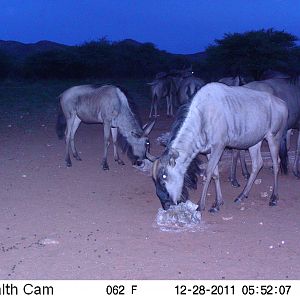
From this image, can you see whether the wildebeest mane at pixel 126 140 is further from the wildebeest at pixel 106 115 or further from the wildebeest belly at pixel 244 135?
the wildebeest belly at pixel 244 135

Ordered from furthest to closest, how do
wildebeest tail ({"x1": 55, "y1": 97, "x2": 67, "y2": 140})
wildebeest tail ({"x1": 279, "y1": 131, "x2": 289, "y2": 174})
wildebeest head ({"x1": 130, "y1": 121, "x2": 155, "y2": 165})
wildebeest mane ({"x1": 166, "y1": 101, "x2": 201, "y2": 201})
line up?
1. wildebeest tail ({"x1": 55, "y1": 97, "x2": 67, "y2": 140})
2. wildebeest head ({"x1": 130, "y1": 121, "x2": 155, "y2": 165})
3. wildebeest tail ({"x1": 279, "y1": 131, "x2": 289, "y2": 174})
4. wildebeest mane ({"x1": 166, "y1": 101, "x2": 201, "y2": 201})

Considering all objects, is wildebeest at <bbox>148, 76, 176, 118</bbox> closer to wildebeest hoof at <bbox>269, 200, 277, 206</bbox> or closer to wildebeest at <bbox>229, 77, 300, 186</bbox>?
wildebeest at <bbox>229, 77, 300, 186</bbox>

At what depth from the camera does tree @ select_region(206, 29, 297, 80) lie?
35031 millimetres

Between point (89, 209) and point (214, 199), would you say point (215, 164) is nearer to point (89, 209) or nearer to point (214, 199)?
point (214, 199)

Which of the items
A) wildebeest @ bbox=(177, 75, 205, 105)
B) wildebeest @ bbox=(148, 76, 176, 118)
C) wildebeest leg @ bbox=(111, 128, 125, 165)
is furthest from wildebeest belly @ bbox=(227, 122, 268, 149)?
wildebeest @ bbox=(148, 76, 176, 118)

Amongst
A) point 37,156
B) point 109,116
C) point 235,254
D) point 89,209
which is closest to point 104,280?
point 235,254

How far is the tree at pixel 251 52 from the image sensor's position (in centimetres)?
3503

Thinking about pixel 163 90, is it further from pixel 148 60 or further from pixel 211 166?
pixel 148 60

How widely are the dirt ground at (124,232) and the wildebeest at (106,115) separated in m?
0.55

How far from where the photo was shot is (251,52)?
35.8 metres

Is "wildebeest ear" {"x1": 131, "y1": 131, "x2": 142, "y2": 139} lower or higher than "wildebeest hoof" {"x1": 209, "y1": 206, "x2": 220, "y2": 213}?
higher

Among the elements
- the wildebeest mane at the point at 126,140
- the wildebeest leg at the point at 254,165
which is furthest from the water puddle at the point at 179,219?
the wildebeest mane at the point at 126,140

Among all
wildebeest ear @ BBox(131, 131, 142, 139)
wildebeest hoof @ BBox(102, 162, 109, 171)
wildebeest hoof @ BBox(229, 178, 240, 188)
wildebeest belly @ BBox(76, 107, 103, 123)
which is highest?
wildebeest belly @ BBox(76, 107, 103, 123)

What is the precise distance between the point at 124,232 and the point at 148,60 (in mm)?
44854
